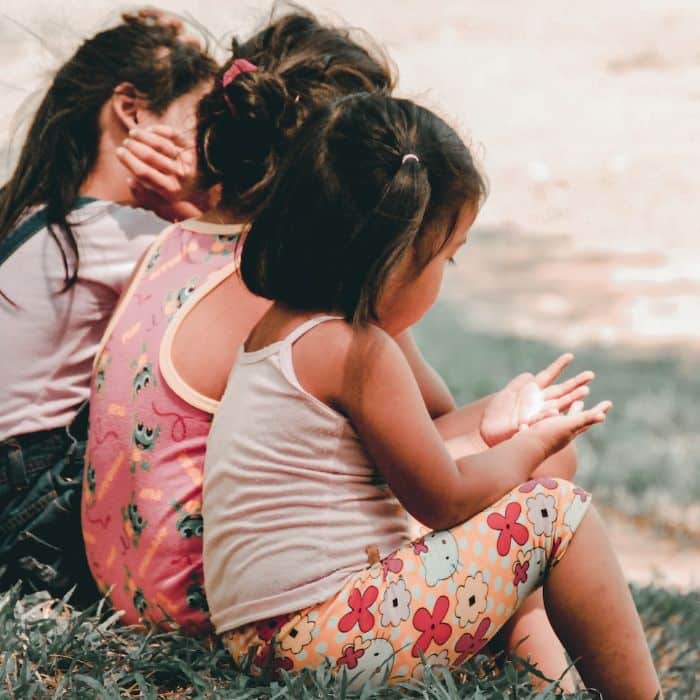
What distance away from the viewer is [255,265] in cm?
197

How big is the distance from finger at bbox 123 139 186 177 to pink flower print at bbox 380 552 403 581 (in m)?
0.90

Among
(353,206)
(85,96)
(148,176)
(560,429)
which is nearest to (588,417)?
(560,429)

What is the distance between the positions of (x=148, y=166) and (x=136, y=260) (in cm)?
18

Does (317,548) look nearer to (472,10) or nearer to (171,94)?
(171,94)

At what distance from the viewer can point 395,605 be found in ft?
6.25

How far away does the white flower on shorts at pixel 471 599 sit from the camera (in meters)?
1.94

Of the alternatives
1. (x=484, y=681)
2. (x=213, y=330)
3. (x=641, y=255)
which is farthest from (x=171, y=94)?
(x=641, y=255)

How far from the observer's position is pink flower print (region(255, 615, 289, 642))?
6.40ft

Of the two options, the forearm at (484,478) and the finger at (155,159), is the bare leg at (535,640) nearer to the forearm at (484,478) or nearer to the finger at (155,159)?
the forearm at (484,478)

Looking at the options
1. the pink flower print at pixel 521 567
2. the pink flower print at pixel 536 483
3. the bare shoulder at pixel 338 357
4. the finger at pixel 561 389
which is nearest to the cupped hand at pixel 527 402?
the finger at pixel 561 389

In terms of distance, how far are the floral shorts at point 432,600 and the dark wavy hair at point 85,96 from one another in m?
1.00

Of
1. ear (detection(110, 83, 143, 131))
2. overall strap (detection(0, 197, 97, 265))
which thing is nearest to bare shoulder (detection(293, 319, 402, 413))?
overall strap (detection(0, 197, 97, 265))

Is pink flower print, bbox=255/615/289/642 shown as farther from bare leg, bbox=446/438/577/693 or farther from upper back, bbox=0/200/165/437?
upper back, bbox=0/200/165/437

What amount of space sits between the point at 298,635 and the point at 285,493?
21 centimetres
